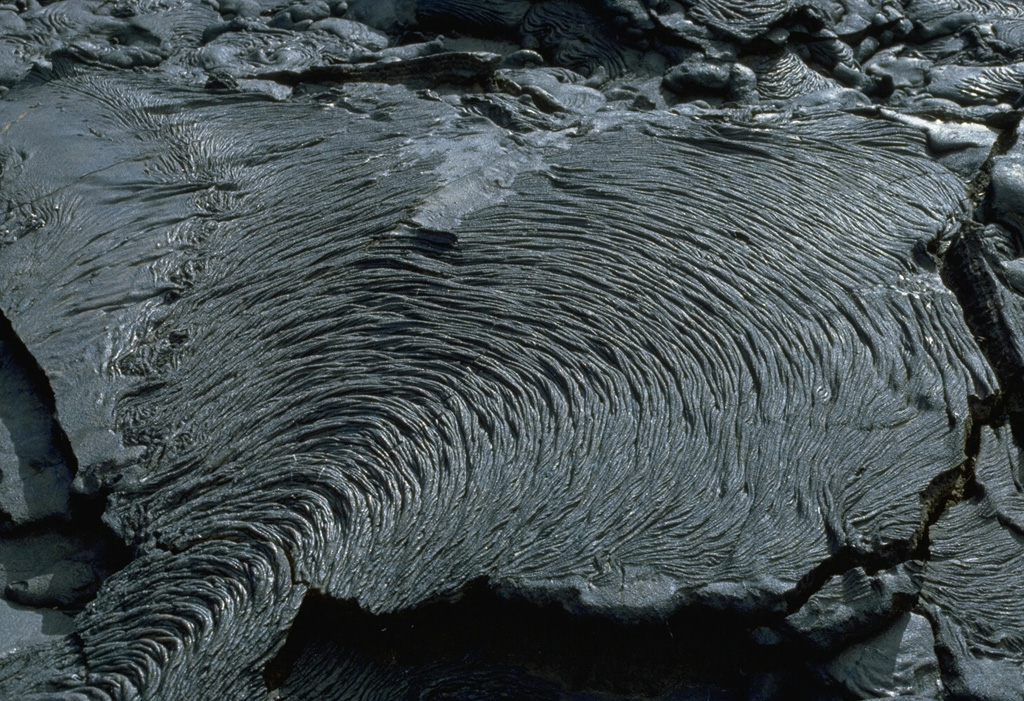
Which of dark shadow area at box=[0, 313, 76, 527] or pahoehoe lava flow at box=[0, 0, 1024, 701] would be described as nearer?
pahoehoe lava flow at box=[0, 0, 1024, 701]

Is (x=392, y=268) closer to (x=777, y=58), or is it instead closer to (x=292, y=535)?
(x=292, y=535)

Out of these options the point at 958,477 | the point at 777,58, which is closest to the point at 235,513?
the point at 958,477

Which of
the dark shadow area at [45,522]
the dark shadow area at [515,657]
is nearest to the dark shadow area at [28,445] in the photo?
the dark shadow area at [45,522]

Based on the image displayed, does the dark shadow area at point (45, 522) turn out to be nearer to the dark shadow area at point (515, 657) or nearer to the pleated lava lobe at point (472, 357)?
the pleated lava lobe at point (472, 357)

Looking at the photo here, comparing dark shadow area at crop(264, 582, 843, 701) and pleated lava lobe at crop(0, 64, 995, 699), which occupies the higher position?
pleated lava lobe at crop(0, 64, 995, 699)

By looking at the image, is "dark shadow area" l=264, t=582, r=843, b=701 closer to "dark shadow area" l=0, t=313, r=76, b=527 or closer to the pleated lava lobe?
the pleated lava lobe

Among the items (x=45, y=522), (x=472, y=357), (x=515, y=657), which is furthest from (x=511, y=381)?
(x=45, y=522)

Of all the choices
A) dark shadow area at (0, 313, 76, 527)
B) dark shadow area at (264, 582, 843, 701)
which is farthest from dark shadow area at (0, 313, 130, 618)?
dark shadow area at (264, 582, 843, 701)
